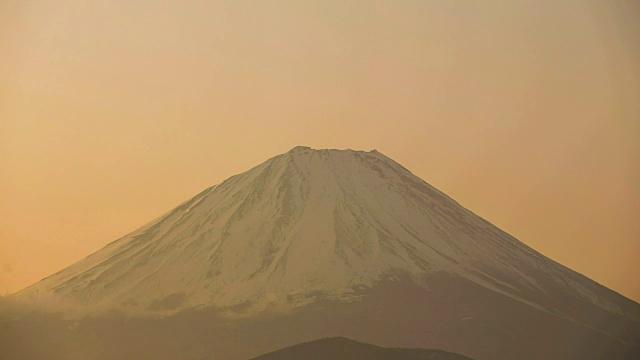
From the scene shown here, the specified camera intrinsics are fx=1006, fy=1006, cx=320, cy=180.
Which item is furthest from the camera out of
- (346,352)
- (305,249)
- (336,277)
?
(305,249)

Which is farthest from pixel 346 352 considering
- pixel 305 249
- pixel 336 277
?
pixel 305 249

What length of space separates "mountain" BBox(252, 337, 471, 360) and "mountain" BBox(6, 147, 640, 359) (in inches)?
→ 12.8

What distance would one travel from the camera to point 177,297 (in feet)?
102

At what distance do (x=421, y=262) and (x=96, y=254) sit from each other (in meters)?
11.3

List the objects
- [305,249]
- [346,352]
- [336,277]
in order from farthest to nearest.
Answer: [305,249], [336,277], [346,352]

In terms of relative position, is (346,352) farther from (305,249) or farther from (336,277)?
(305,249)

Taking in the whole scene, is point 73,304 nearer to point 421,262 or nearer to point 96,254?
point 96,254

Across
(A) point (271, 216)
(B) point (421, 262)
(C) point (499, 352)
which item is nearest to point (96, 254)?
(A) point (271, 216)

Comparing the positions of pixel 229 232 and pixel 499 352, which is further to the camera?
pixel 229 232

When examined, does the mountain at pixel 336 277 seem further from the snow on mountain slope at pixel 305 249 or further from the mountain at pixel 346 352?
the mountain at pixel 346 352

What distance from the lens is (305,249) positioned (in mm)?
32688

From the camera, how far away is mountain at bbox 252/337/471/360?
28.3 metres

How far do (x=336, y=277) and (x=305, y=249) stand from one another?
69.6 inches

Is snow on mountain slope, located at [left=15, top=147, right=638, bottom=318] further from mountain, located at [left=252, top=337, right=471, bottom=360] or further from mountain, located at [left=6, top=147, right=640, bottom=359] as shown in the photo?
mountain, located at [left=252, top=337, right=471, bottom=360]
